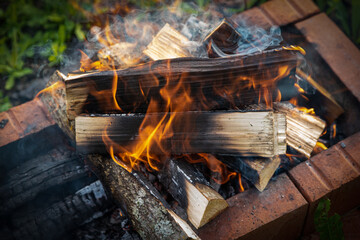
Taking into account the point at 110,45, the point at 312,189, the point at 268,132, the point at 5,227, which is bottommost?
the point at 312,189

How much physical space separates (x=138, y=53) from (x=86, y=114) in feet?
2.62

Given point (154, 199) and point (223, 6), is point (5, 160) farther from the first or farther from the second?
point (223, 6)

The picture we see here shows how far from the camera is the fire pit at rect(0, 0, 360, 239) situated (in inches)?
67.6

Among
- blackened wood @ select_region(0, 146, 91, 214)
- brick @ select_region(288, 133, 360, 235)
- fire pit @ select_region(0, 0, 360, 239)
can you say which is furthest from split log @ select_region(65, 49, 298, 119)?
brick @ select_region(288, 133, 360, 235)

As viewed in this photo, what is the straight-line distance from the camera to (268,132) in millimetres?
1688

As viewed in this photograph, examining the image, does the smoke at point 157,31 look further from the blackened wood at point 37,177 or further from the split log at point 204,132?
the blackened wood at point 37,177

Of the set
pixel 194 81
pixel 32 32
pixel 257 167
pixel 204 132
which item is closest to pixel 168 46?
pixel 194 81

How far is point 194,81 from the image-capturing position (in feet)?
6.01

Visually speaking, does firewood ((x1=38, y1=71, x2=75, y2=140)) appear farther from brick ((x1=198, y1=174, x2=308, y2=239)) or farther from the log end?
brick ((x1=198, y1=174, x2=308, y2=239))

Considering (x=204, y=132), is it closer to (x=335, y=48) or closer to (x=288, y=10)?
(x=335, y=48)

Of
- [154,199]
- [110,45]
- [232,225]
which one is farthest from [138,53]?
[232,225]

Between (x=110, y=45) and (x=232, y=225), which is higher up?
(x=110, y=45)

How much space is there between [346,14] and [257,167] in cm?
279

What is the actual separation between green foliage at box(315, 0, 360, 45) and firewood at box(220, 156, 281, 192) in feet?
7.61
